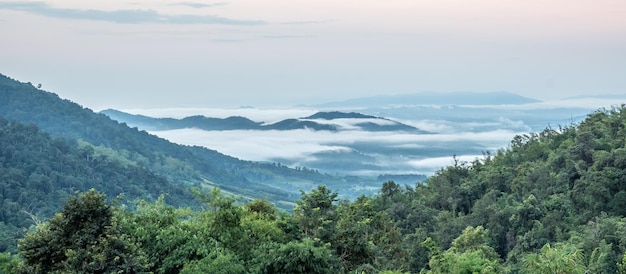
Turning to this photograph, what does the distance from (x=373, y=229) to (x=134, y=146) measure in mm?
142462

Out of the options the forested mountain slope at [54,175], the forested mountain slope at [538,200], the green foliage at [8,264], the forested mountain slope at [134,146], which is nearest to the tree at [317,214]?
the green foliage at [8,264]

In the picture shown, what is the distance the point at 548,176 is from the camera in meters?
45.2

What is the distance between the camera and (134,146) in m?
163

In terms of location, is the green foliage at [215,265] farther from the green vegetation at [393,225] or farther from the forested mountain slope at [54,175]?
the forested mountain slope at [54,175]

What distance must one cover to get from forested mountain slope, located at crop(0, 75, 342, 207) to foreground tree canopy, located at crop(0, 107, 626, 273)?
101 m

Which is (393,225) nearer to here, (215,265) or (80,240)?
(215,265)

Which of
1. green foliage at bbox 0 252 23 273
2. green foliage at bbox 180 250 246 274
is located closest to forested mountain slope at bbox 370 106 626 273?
green foliage at bbox 180 250 246 274

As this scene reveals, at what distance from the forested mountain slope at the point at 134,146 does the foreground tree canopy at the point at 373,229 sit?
101m

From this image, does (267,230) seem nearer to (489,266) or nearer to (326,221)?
(326,221)

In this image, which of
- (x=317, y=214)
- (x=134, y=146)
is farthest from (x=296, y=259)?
(x=134, y=146)

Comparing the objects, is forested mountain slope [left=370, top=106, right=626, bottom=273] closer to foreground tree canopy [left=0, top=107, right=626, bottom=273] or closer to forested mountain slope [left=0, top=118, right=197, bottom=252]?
foreground tree canopy [left=0, top=107, right=626, bottom=273]

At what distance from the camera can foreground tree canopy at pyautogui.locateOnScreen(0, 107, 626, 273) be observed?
15211 mm

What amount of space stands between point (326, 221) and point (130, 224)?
4.95 metres

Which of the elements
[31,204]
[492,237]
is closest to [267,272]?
[492,237]
